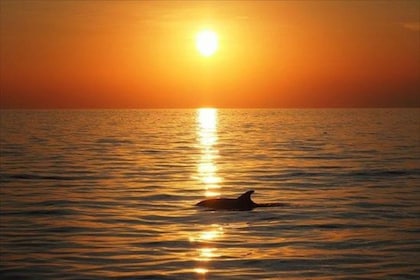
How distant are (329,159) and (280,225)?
31.0m

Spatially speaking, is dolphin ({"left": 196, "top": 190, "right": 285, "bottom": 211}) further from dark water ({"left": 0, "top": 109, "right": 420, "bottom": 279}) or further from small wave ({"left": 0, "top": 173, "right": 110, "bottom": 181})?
small wave ({"left": 0, "top": 173, "right": 110, "bottom": 181})

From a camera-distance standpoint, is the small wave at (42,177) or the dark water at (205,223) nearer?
the dark water at (205,223)

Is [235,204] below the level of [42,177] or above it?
below

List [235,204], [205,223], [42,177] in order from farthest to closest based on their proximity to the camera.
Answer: [42,177] < [235,204] < [205,223]

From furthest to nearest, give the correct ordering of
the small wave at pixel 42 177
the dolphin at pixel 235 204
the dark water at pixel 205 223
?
1. the small wave at pixel 42 177
2. the dolphin at pixel 235 204
3. the dark water at pixel 205 223

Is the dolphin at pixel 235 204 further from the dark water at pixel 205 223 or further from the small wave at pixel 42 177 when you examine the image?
the small wave at pixel 42 177

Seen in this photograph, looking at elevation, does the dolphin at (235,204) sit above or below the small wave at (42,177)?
below

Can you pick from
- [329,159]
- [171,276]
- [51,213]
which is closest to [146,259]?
[171,276]

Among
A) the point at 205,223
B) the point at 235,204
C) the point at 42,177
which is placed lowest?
the point at 205,223

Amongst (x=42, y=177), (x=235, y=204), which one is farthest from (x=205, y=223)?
(x=42, y=177)

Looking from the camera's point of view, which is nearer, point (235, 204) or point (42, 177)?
point (235, 204)

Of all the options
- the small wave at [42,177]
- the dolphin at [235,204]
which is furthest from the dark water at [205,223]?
the dolphin at [235,204]

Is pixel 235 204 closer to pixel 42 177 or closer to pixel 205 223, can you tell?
pixel 205 223

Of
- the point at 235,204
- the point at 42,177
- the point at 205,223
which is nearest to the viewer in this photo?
the point at 205,223
